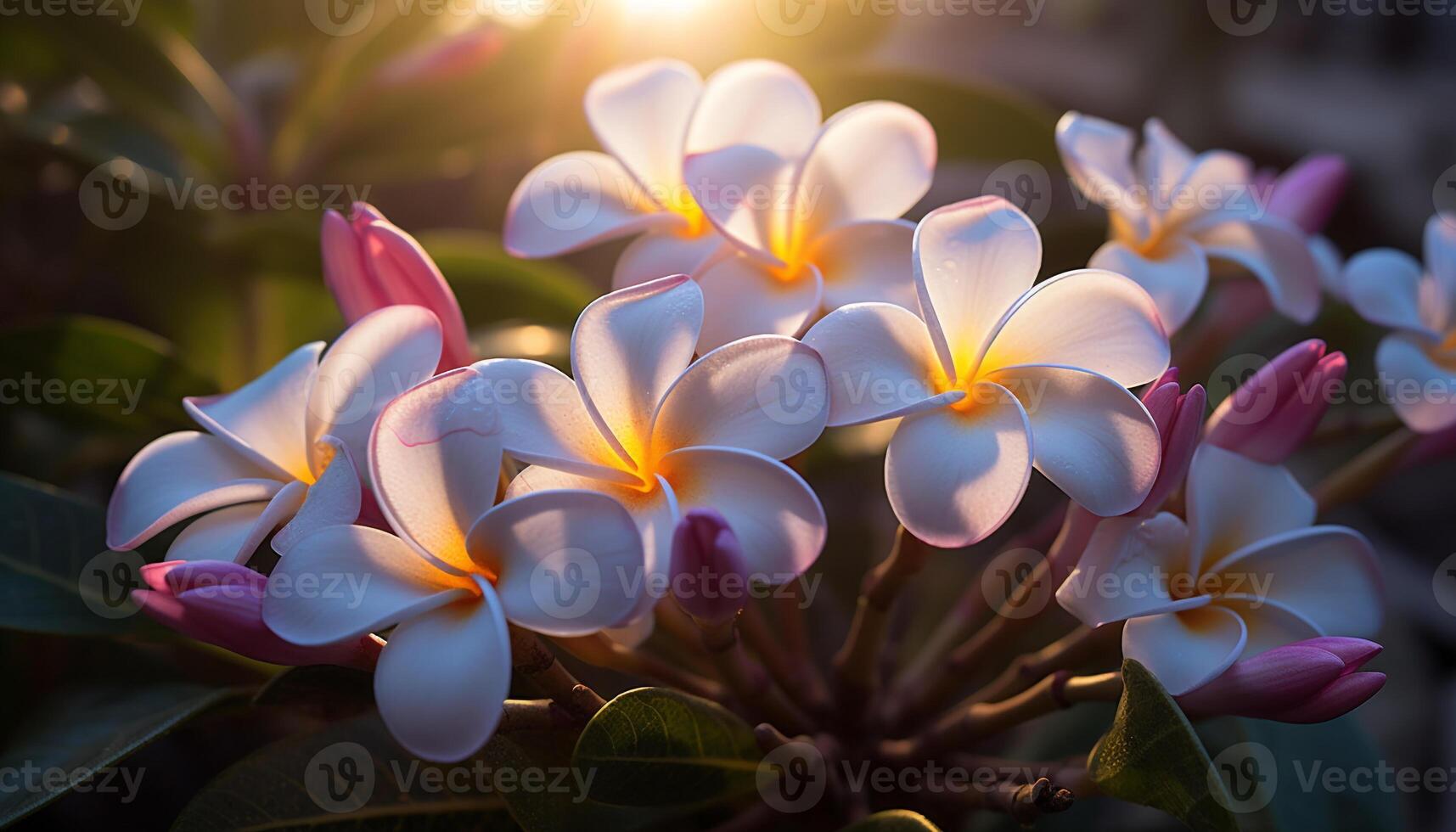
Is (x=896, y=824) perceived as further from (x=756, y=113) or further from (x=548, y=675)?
(x=756, y=113)

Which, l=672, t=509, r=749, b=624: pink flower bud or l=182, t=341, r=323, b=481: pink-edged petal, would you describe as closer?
l=672, t=509, r=749, b=624: pink flower bud

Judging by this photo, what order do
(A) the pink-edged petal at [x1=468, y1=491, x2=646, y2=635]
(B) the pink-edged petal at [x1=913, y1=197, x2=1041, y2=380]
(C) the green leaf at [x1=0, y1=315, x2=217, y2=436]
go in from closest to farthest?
1. (A) the pink-edged petal at [x1=468, y1=491, x2=646, y2=635]
2. (B) the pink-edged petal at [x1=913, y1=197, x2=1041, y2=380]
3. (C) the green leaf at [x1=0, y1=315, x2=217, y2=436]

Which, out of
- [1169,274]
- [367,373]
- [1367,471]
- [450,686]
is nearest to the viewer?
[450,686]

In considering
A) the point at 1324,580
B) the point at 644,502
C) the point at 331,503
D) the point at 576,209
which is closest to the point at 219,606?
the point at 331,503

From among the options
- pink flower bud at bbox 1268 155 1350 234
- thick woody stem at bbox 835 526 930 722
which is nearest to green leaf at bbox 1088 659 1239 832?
thick woody stem at bbox 835 526 930 722

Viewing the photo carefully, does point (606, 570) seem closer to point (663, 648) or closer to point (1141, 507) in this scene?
point (1141, 507)

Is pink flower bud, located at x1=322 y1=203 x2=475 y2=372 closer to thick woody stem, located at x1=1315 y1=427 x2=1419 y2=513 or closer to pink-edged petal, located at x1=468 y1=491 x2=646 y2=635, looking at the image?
pink-edged petal, located at x1=468 y1=491 x2=646 y2=635
